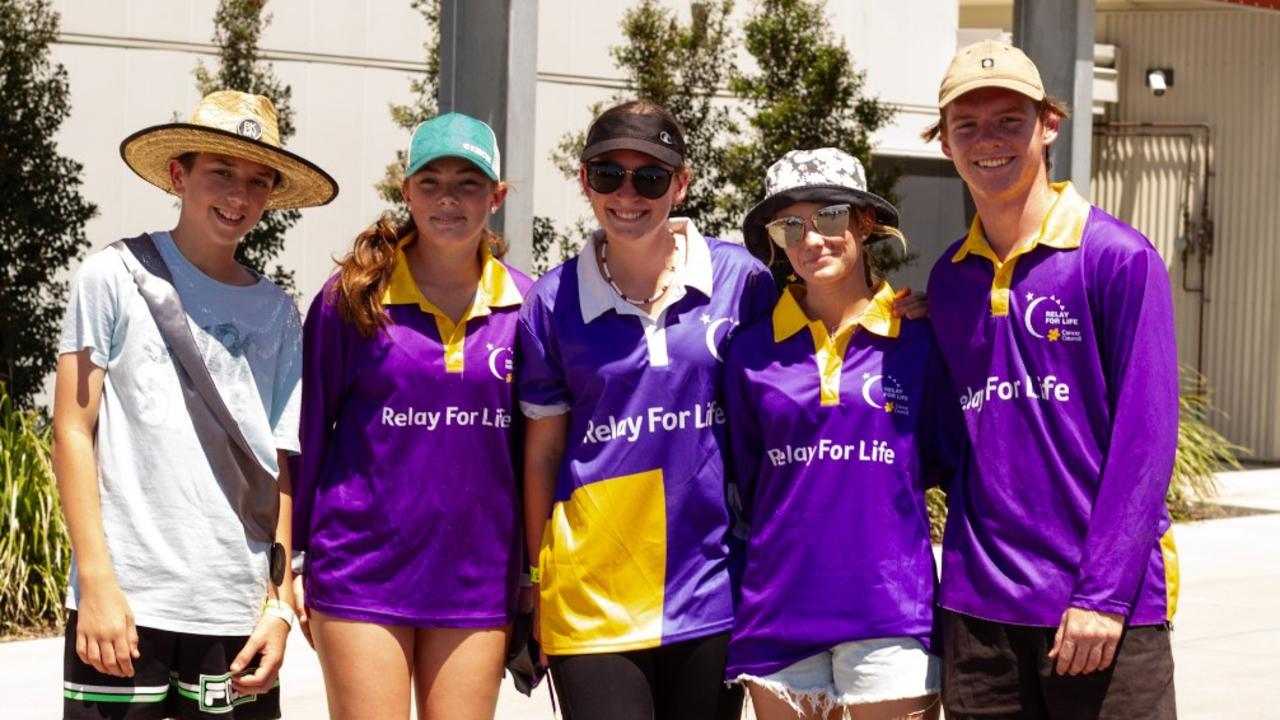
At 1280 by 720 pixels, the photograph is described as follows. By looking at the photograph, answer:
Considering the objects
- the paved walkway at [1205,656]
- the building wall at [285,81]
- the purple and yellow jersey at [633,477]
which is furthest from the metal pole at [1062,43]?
the purple and yellow jersey at [633,477]

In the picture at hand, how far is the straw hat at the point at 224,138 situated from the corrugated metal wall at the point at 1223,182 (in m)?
14.4

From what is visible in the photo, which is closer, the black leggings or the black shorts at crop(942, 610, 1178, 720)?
the black shorts at crop(942, 610, 1178, 720)

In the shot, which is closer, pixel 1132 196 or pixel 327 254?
pixel 327 254

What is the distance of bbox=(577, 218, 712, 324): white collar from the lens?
4.55m

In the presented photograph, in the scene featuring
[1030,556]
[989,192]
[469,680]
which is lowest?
[469,680]

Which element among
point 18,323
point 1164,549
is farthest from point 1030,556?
point 18,323

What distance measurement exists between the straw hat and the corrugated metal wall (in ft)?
47.1

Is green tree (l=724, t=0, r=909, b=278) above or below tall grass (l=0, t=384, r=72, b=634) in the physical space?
above

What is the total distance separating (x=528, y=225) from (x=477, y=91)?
73 cm

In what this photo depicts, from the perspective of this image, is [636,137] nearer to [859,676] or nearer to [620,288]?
[620,288]

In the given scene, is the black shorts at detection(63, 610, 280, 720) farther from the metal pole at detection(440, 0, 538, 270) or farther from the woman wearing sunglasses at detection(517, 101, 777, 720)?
the metal pole at detection(440, 0, 538, 270)

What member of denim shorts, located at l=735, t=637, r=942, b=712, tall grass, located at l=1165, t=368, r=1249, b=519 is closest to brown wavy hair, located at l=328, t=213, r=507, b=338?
denim shorts, located at l=735, t=637, r=942, b=712

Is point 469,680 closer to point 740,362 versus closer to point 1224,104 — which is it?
point 740,362

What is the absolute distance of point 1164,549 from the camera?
13.6ft
